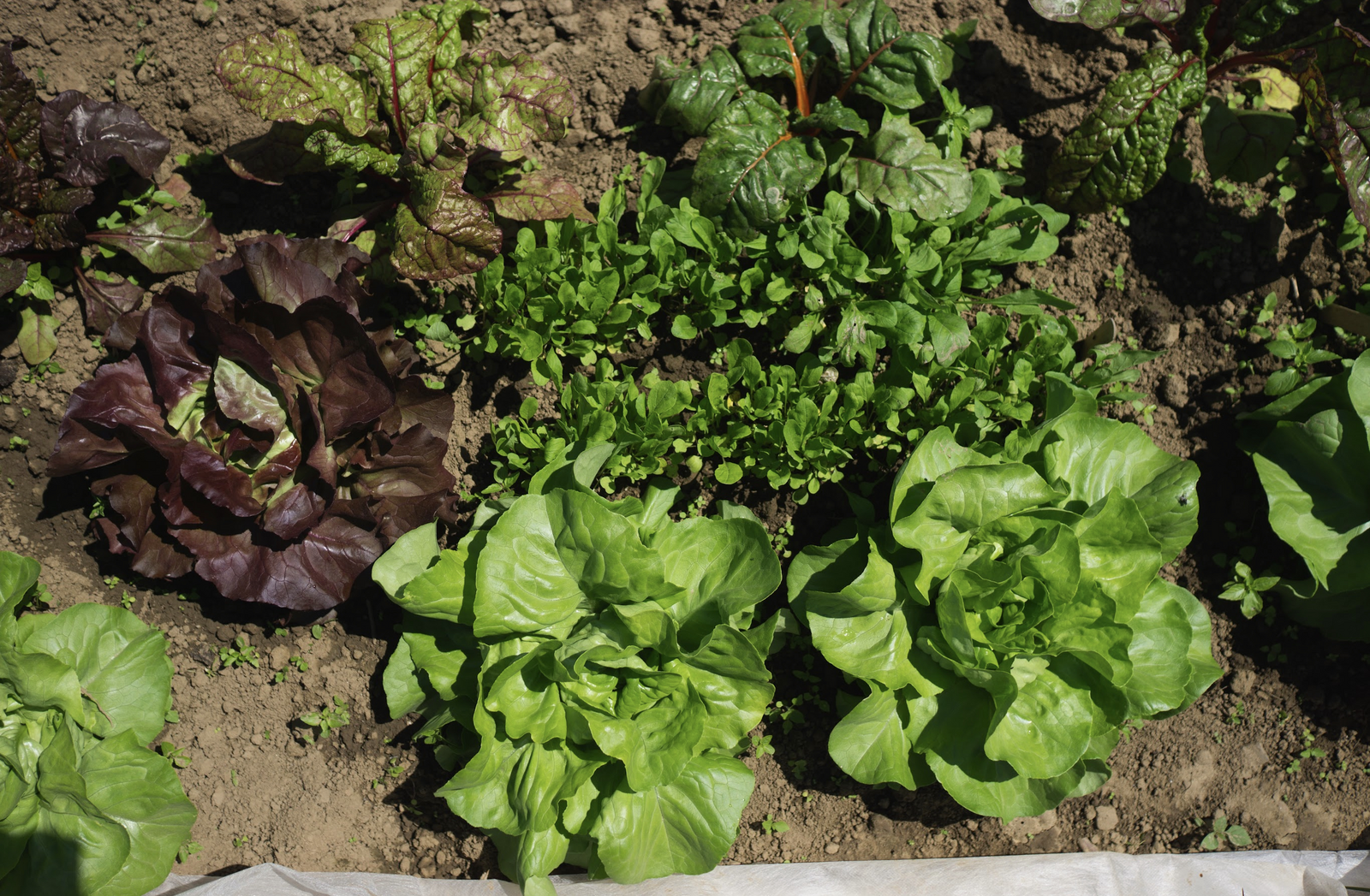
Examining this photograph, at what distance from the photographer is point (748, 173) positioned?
2.28 m

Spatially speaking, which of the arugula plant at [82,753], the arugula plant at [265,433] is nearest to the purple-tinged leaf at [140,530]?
the arugula plant at [265,433]

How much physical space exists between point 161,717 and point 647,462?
1.57m

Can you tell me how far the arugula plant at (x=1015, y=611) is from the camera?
6.73 ft

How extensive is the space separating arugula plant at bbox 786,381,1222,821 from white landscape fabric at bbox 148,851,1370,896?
0.39 meters

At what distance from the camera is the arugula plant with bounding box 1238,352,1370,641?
7.66 feet

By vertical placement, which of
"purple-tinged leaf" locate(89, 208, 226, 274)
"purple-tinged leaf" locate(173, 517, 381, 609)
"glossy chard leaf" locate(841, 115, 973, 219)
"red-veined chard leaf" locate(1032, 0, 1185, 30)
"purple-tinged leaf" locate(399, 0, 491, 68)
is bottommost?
"purple-tinged leaf" locate(173, 517, 381, 609)

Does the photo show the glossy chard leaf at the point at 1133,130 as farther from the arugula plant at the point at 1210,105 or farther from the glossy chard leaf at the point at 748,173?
the glossy chard leaf at the point at 748,173

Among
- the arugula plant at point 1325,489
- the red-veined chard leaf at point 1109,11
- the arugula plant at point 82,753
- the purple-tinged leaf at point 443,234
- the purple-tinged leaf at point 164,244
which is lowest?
the arugula plant at point 82,753

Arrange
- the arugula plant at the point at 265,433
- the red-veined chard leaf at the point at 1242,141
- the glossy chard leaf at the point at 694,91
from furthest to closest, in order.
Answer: the red-veined chard leaf at the point at 1242,141
the glossy chard leaf at the point at 694,91
the arugula plant at the point at 265,433

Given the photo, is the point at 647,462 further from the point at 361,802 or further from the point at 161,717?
the point at 161,717

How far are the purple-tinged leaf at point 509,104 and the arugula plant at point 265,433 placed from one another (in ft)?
1.64

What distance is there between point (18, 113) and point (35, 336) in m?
0.63

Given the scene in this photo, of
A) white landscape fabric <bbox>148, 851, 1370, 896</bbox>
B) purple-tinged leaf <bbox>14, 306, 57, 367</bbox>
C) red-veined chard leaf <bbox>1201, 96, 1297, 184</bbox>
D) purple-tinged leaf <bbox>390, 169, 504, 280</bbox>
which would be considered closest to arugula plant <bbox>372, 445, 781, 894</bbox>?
white landscape fabric <bbox>148, 851, 1370, 896</bbox>

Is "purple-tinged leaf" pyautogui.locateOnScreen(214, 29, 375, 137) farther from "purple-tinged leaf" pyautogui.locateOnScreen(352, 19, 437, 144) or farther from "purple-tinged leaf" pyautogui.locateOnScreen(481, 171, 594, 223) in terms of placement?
"purple-tinged leaf" pyautogui.locateOnScreen(481, 171, 594, 223)
